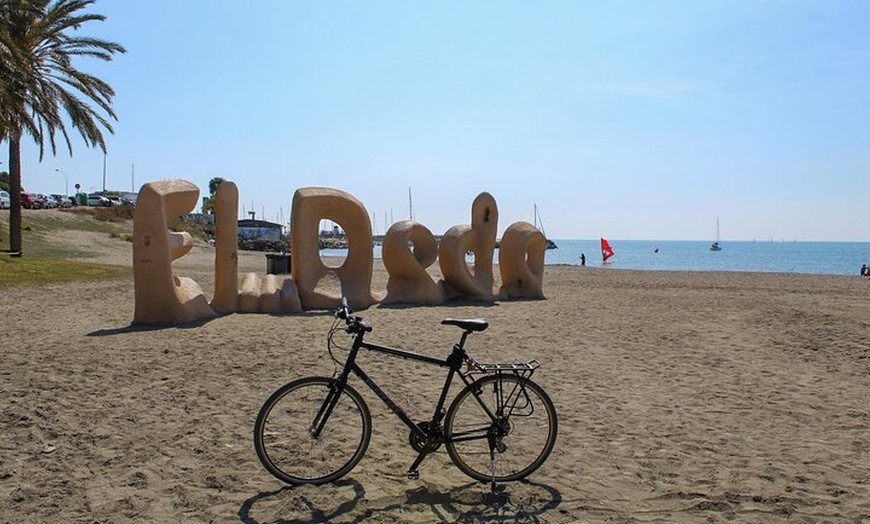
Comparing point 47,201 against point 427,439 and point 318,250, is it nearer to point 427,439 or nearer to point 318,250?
point 318,250

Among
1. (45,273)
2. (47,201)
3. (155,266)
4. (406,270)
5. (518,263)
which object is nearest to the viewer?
(155,266)

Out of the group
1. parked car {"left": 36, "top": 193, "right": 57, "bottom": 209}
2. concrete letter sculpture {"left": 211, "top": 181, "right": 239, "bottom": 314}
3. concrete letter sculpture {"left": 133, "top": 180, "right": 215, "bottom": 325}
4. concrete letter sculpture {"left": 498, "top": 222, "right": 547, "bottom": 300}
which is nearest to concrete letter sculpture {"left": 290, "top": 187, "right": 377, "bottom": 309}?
concrete letter sculpture {"left": 211, "top": 181, "right": 239, "bottom": 314}

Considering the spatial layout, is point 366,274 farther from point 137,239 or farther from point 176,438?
point 176,438

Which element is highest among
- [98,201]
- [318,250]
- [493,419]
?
[98,201]

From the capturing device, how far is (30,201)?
171 ft

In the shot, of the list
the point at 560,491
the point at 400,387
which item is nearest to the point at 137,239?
the point at 400,387

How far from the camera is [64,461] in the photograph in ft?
18.4

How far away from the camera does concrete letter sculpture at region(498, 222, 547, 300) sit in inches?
770

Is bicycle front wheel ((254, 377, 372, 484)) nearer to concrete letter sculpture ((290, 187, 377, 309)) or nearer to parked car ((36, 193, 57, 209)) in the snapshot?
concrete letter sculpture ((290, 187, 377, 309))

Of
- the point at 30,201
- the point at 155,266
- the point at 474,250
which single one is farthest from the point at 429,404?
the point at 30,201

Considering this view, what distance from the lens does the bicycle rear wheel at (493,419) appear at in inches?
198

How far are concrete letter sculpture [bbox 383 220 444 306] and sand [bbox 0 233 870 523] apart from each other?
12.0ft

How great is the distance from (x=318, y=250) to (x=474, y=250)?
4427 mm

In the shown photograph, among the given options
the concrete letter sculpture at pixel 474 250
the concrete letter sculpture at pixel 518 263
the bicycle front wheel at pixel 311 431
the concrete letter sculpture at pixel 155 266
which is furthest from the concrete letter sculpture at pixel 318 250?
the bicycle front wheel at pixel 311 431
